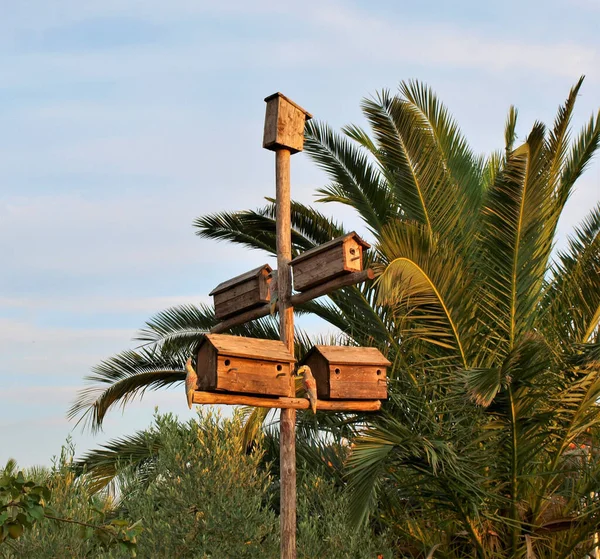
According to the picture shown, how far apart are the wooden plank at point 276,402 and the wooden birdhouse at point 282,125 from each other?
220 centimetres

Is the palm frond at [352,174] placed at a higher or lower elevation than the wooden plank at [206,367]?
higher

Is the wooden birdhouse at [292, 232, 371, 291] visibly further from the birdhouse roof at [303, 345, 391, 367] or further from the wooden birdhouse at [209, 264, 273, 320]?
the birdhouse roof at [303, 345, 391, 367]

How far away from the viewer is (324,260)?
261 inches

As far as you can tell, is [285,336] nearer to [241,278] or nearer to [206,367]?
[241,278]

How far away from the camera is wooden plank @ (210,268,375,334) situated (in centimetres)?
652

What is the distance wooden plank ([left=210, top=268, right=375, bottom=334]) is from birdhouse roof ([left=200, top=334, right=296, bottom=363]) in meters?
0.43

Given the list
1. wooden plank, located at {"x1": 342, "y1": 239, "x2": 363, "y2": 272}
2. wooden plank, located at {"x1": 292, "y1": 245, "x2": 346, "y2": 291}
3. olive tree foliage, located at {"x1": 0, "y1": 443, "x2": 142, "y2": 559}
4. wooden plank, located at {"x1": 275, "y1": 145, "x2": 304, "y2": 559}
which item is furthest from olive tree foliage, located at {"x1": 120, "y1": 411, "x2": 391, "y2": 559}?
wooden plank, located at {"x1": 342, "y1": 239, "x2": 363, "y2": 272}

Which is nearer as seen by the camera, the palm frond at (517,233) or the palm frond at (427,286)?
the palm frond at (427,286)

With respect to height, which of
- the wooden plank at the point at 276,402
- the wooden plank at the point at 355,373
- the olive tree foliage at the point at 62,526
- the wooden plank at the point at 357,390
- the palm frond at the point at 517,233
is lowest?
the olive tree foliage at the point at 62,526

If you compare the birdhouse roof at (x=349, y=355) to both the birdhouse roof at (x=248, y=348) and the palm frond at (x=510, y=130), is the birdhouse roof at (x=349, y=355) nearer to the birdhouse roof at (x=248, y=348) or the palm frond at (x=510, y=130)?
the birdhouse roof at (x=248, y=348)

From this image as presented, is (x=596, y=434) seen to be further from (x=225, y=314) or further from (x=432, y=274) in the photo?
(x=225, y=314)

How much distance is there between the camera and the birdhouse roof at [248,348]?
20.4 feet

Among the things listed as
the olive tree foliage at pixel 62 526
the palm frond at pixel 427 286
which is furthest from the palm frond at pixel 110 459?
the palm frond at pixel 427 286

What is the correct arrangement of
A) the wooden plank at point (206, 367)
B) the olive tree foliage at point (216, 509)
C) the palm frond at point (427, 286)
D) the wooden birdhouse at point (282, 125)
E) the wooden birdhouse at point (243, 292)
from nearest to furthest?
the wooden plank at point (206, 367), the wooden birdhouse at point (243, 292), the wooden birdhouse at point (282, 125), the olive tree foliage at point (216, 509), the palm frond at point (427, 286)
